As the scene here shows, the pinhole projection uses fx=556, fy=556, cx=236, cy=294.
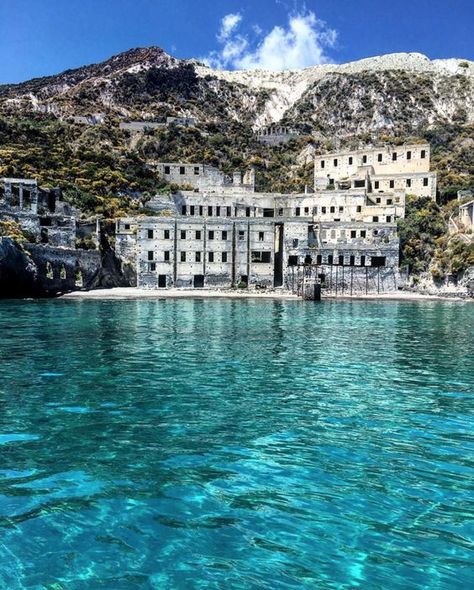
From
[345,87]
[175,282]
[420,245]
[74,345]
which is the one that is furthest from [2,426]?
[345,87]

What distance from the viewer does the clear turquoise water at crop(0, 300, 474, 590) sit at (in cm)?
752

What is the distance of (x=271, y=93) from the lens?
179625 mm

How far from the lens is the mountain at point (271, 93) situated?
148375mm

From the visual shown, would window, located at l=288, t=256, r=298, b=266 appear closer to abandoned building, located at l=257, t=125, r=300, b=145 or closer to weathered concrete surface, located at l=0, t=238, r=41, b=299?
weathered concrete surface, located at l=0, t=238, r=41, b=299

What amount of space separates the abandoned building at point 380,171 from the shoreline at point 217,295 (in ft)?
75.5

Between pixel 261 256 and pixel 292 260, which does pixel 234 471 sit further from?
pixel 261 256

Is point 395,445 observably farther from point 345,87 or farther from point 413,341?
point 345,87

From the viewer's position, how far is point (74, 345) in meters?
26.5

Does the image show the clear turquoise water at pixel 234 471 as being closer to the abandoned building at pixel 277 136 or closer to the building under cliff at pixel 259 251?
the building under cliff at pixel 259 251

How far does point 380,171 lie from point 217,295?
4357cm

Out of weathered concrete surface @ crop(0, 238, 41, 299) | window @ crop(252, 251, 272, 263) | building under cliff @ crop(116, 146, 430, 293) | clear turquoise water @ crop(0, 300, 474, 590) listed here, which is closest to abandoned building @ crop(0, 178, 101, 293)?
weathered concrete surface @ crop(0, 238, 41, 299)

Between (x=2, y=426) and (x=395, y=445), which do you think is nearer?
(x=395, y=445)

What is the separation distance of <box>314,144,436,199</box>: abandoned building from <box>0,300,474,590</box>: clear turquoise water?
66.8 meters

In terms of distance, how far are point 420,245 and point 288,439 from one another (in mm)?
65636
